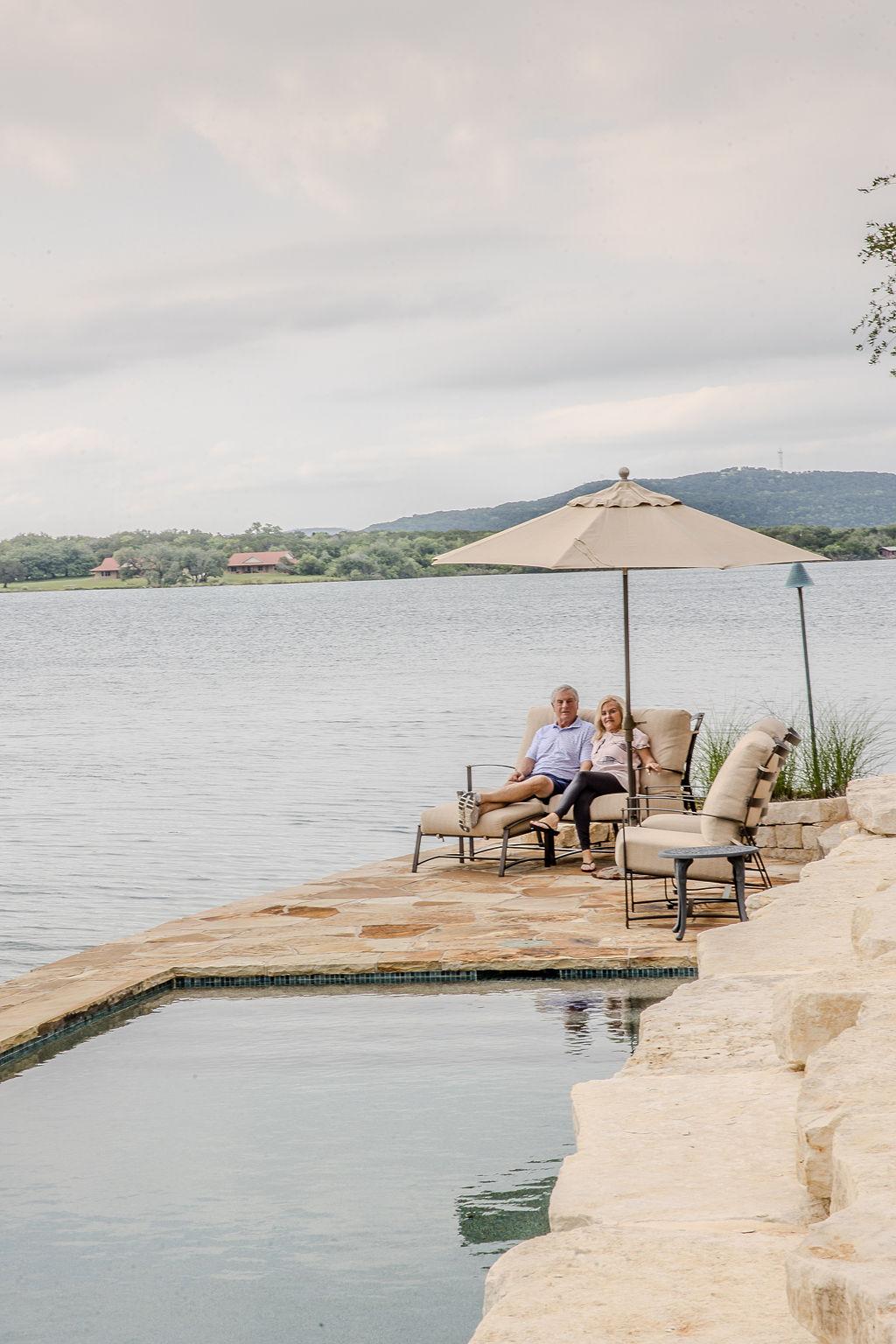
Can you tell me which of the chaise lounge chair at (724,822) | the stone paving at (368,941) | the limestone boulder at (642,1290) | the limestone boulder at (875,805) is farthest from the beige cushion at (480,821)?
the limestone boulder at (642,1290)

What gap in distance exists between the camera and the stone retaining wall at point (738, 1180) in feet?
6.40

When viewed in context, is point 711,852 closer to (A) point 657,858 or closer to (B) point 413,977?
(A) point 657,858

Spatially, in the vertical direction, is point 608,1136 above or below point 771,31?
below

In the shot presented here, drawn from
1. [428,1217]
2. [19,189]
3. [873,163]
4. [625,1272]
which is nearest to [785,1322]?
[625,1272]

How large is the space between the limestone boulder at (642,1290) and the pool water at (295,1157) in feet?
3.76

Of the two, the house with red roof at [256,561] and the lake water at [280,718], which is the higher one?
the house with red roof at [256,561]

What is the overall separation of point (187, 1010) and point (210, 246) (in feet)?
67.8

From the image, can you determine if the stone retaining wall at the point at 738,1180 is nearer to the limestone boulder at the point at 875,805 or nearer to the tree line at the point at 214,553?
the limestone boulder at the point at 875,805

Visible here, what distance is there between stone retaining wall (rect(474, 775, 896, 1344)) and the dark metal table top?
8.31 feet

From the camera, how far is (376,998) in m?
6.41

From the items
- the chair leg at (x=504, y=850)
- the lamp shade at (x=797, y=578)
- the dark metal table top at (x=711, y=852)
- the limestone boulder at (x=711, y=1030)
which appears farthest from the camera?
the lamp shade at (x=797, y=578)

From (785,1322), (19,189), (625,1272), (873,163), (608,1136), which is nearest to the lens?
(785,1322)

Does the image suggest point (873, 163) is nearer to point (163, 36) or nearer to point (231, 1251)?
point (163, 36)

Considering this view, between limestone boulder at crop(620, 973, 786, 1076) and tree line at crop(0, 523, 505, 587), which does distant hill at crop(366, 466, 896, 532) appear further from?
limestone boulder at crop(620, 973, 786, 1076)
